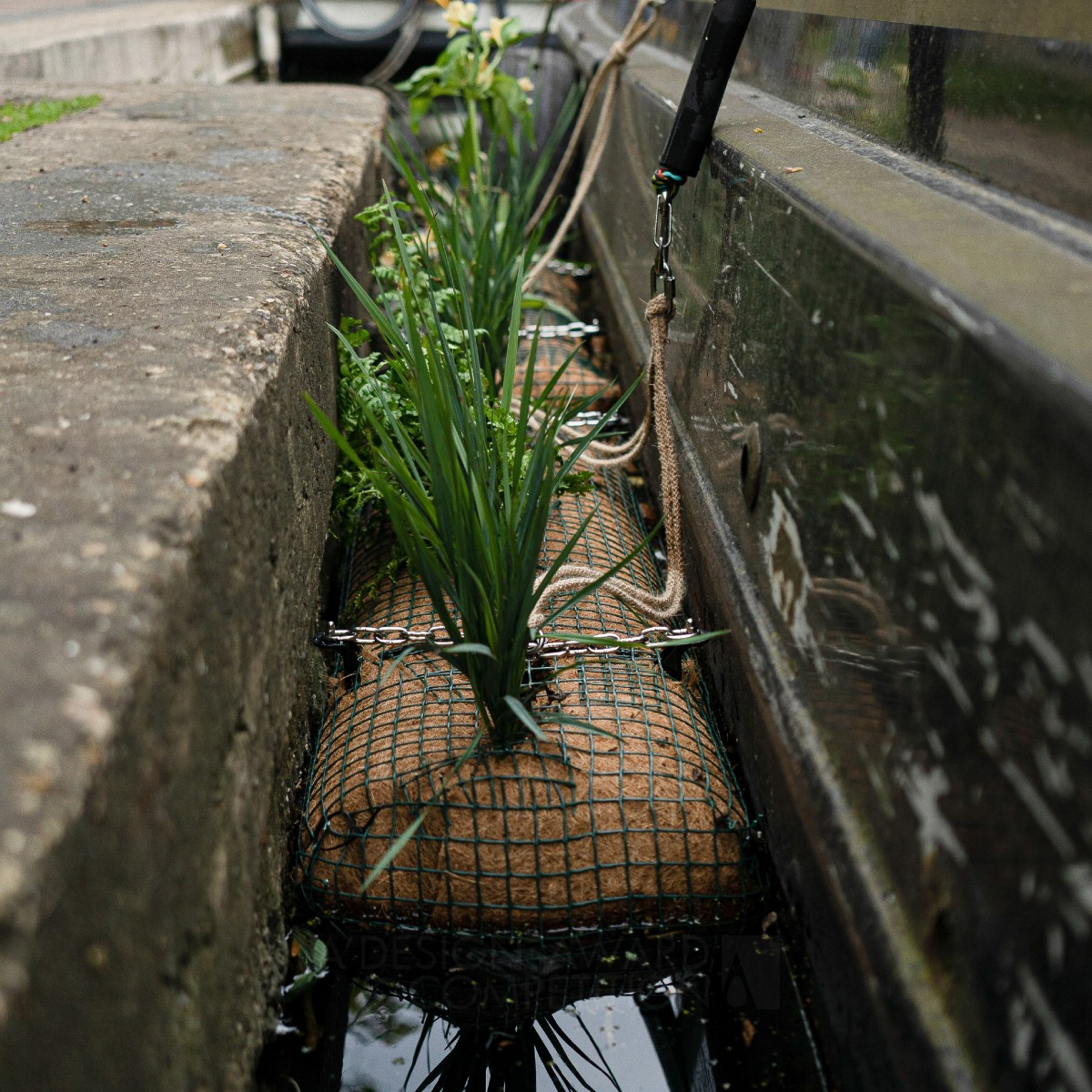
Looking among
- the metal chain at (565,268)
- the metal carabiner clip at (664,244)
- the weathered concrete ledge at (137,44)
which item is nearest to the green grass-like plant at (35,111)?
the weathered concrete ledge at (137,44)

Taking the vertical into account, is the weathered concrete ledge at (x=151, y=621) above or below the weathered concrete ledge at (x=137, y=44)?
below

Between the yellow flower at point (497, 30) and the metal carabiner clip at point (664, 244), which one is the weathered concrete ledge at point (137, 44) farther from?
the metal carabiner clip at point (664, 244)

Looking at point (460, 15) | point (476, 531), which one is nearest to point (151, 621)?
point (476, 531)

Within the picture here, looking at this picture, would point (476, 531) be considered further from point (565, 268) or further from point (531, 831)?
point (565, 268)

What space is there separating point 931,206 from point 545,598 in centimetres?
86

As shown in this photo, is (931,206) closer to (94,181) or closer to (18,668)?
(18,668)

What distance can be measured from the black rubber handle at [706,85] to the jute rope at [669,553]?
0.78 feet

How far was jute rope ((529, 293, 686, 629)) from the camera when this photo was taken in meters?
1.76

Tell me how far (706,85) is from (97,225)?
110cm

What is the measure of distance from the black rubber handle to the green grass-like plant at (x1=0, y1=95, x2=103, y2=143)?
6.18 ft

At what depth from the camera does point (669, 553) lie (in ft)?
6.20

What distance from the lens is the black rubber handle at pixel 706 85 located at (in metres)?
1.75

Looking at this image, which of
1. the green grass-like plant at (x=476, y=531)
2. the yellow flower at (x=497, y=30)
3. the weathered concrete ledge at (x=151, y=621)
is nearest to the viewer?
the weathered concrete ledge at (x=151, y=621)

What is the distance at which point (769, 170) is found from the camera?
1.51 m
